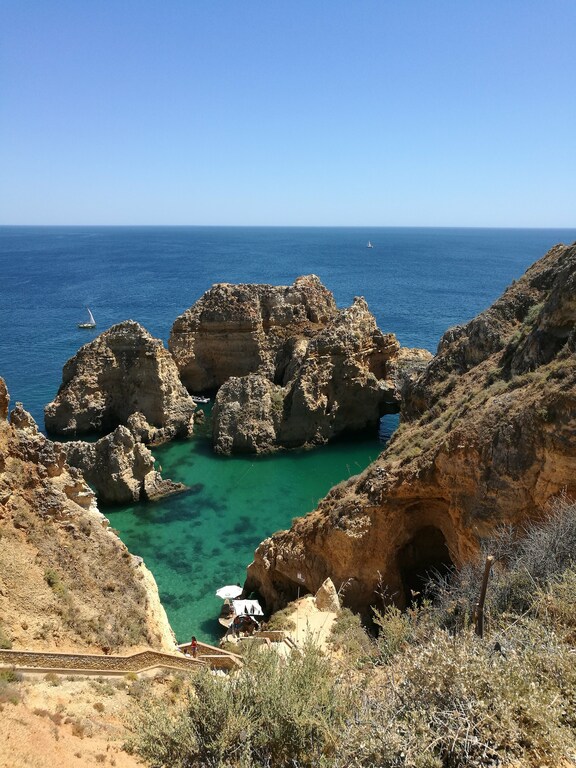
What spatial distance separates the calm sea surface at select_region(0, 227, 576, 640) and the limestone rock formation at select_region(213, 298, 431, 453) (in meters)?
1.54

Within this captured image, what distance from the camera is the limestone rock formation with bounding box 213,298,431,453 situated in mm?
35344

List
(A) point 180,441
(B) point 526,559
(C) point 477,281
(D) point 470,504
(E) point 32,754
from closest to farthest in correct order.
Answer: (E) point 32,754
(B) point 526,559
(D) point 470,504
(A) point 180,441
(C) point 477,281

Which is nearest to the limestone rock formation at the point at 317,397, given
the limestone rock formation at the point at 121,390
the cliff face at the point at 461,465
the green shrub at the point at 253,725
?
the limestone rock formation at the point at 121,390

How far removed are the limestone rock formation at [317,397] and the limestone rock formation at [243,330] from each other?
15.5 ft

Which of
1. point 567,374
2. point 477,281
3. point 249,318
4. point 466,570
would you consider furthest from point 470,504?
point 477,281

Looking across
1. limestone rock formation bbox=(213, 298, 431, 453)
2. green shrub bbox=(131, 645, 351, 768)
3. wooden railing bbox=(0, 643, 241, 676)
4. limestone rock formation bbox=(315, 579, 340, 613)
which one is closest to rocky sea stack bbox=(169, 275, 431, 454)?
limestone rock formation bbox=(213, 298, 431, 453)

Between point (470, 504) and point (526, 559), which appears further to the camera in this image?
point (470, 504)

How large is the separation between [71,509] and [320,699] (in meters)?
9.94

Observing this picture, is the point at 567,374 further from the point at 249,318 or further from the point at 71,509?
the point at 249,318

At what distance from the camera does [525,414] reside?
13.1 metres

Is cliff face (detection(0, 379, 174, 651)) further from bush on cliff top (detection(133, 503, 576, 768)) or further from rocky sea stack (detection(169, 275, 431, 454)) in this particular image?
rocky sea stack (detection(169, 275, 431, 454))

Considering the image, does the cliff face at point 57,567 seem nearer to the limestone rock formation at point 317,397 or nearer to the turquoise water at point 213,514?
the turquoise water at point 213,514

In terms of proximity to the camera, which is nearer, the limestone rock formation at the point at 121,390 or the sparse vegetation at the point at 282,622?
the sparse vegetation at the point at 282,622

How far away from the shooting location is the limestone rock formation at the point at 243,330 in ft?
142
